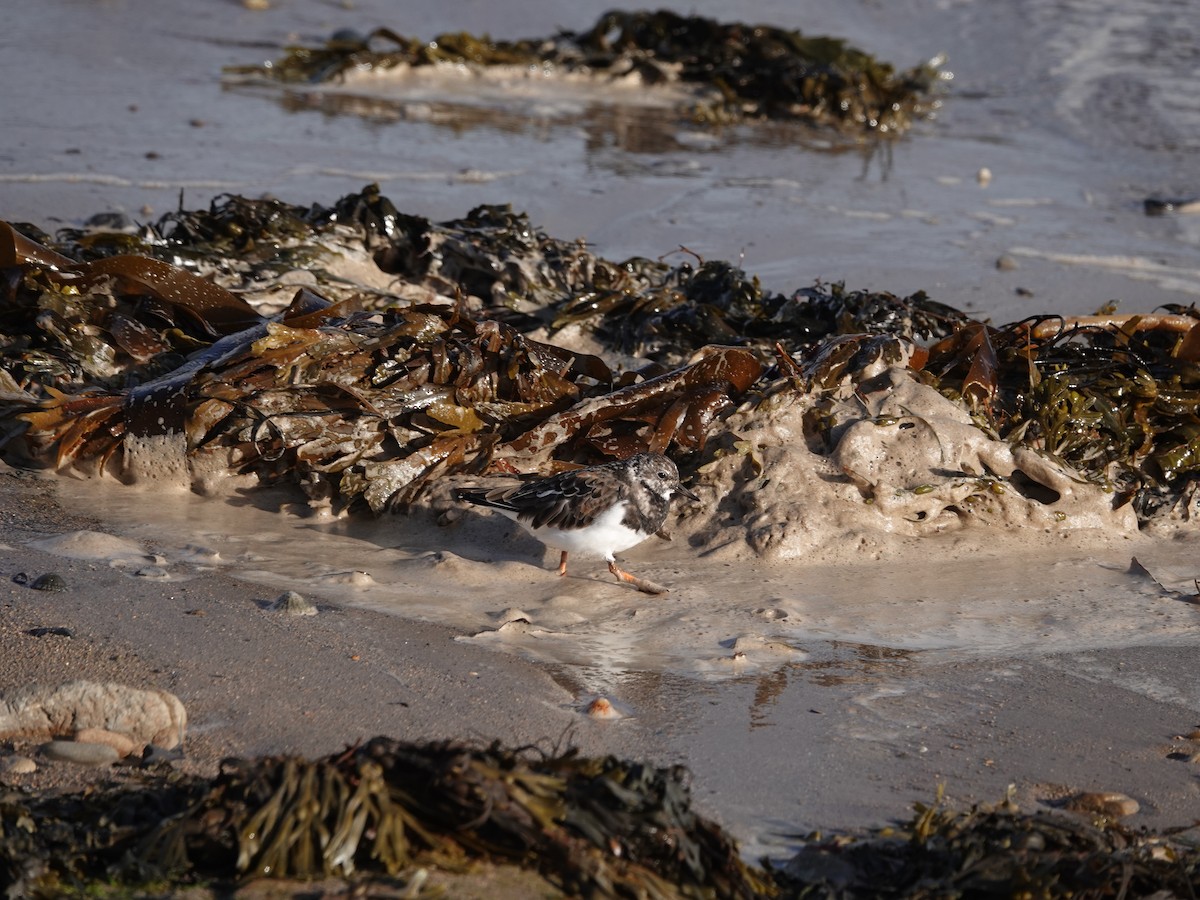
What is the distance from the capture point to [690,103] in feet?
37.6

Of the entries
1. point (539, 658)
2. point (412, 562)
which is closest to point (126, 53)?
point (412, 562)

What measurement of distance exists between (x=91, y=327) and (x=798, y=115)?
7618mm

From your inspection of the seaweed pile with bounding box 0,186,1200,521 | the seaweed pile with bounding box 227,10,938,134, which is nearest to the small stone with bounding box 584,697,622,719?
the seaweed pile with bounding box 0,186,1200,521

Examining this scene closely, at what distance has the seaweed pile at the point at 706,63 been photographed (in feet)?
36.9

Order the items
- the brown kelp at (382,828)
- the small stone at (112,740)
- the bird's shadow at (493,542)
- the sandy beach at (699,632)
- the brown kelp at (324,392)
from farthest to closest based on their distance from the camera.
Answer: the brown kelp at (324,392)
the bird's shadow at (493,542)
the sandy beach at (699,632)
the small stone at (112,740)
the brown kelp at (382,828)

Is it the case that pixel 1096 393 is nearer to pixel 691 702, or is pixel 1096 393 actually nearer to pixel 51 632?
pixel 691 702

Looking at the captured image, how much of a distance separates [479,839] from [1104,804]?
61.8 inches

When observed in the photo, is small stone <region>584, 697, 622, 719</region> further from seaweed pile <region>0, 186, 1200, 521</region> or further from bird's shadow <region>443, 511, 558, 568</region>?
seaweed pile <region>0, 186, 1200, 521</region>

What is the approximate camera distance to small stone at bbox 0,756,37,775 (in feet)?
8.91

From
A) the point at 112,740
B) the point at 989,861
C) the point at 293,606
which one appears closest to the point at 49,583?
the point at 293,606

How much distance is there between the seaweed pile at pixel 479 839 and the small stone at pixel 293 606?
3.32 feet

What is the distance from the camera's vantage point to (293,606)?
3.76 m

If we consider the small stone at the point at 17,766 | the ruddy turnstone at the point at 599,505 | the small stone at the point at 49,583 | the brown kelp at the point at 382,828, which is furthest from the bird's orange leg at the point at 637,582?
the small stone at the point at 17,766

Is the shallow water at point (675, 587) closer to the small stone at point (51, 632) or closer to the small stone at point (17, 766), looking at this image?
the small stone at point (51, 632)
